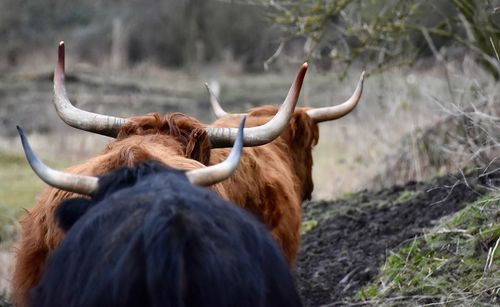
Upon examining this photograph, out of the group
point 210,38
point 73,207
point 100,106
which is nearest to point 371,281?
point 73,207

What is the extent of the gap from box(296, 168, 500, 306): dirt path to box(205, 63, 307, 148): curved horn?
1707 mm

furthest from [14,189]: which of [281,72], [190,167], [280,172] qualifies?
[281,72]

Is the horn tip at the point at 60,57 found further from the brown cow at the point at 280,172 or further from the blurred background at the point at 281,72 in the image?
the blurred background at the point at 281,72

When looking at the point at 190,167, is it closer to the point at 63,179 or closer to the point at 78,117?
the point at 63,179

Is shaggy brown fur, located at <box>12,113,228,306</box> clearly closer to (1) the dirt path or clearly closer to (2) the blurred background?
(1) the dirt path

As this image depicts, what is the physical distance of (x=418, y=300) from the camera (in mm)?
6633

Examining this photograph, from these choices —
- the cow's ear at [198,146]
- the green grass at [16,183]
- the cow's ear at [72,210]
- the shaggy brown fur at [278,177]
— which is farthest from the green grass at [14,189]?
the cow's ear at [72,210]

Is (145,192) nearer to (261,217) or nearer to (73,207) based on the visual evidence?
(73,207)

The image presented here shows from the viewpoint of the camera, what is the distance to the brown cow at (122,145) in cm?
547

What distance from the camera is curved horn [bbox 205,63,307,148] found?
6066mm

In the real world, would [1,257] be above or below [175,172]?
below

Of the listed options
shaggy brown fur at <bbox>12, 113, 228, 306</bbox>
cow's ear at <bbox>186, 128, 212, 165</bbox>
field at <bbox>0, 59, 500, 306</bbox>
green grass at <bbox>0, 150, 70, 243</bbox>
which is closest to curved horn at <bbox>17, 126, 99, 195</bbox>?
shaggy brown fur at <bbox>12, 113, 228, 306</bbox>

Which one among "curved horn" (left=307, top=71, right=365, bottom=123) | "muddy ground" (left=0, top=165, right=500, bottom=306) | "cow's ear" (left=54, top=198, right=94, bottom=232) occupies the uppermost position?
"curved horn" (left=307, top=71, right=365, bottom=123)

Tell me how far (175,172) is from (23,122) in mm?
20361
